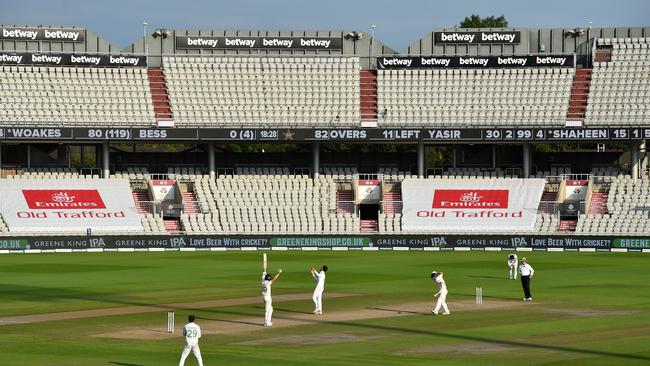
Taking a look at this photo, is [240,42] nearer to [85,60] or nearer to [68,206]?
[85,60]

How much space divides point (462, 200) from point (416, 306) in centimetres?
4011

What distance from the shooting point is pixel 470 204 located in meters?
78.4

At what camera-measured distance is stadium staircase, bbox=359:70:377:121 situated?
82938mm

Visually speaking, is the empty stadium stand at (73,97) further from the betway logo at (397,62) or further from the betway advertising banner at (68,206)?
the betway logo at (397,62)

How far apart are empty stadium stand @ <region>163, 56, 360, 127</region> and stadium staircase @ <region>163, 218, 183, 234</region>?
25.0ft

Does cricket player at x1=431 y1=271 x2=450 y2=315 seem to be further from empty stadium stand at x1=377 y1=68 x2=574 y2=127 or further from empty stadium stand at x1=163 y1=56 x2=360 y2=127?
empty stadium stand at x1=377 y1=68 x2=574 y2=127

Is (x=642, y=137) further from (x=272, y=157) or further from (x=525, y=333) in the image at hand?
(x=525, y=333)

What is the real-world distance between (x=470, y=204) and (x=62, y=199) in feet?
90.3

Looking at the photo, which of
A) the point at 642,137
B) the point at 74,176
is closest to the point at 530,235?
the point at 642,137

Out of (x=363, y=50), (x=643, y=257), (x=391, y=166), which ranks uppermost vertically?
(x=363, y=50)

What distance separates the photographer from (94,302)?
40.8 meters

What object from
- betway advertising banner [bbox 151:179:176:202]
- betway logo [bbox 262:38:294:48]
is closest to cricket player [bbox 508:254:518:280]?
betway advertising banner [bbox 151:179:176:202]

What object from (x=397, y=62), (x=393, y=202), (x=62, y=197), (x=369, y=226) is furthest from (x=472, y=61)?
(x=62, y=197)

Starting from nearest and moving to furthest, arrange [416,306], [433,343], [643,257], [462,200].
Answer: [433,343] < [416,306] < [643,257] < [462,200]
